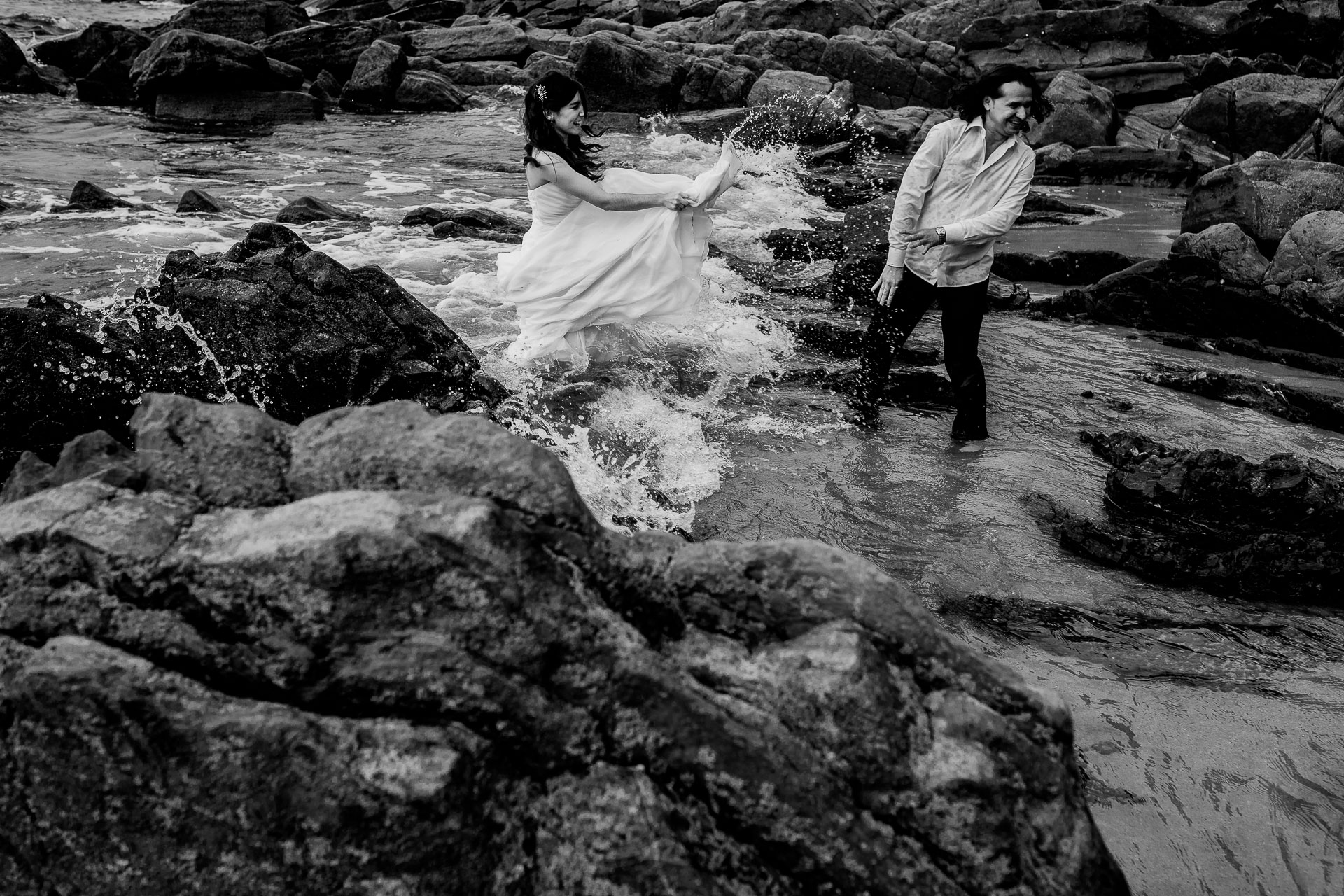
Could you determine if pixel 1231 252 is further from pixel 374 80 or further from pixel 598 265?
pixel 374 80

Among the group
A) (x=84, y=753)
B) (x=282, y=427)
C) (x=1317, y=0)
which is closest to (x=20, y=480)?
(x=282, y=427)

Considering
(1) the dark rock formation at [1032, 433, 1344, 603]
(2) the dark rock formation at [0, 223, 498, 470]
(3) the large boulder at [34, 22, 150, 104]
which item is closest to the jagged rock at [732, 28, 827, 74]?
(3) the large boulder at [34, 22, 150, 104]

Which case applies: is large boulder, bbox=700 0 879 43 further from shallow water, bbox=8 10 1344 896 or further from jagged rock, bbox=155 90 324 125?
shallow water, bbox=8 10 1344 896

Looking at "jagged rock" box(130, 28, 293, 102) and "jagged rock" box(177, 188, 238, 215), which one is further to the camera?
"jagged rock" box(130, 28, 293, 102)

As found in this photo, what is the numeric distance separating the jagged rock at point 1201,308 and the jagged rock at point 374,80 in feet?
59.6

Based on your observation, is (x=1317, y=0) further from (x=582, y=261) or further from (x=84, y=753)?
(x=84, y=753)

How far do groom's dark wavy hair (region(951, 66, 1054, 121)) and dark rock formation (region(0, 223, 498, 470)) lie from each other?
3212 millimetres

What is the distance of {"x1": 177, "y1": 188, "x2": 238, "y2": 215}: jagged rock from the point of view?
11.7 m

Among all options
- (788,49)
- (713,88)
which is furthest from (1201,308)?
(788,49)

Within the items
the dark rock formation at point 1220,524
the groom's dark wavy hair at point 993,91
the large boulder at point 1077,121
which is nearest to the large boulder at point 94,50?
the large boulder at point 1077,121

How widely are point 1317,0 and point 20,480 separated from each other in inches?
1273

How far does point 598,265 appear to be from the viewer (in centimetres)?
632

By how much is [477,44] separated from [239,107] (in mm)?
10646

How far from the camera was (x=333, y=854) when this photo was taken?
1.86 metres
